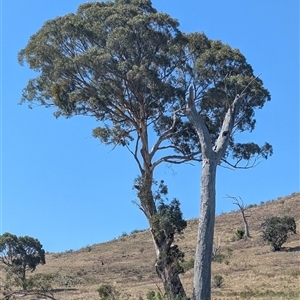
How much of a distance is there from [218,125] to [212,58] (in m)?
2.11

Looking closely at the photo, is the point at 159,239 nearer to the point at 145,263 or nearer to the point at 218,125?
the point at 218,125

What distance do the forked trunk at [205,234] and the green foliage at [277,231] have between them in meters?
29.0

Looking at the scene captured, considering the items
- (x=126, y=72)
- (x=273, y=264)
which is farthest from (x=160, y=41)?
(x=273, y=264)

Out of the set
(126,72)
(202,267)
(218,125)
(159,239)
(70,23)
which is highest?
(70,23)

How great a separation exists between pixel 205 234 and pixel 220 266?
2301cm

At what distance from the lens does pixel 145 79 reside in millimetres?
17703

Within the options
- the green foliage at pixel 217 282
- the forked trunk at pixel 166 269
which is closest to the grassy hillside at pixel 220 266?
the green foliage at pixel 217 282

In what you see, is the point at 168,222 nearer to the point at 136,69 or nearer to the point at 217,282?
the point at 136,69

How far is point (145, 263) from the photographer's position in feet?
146

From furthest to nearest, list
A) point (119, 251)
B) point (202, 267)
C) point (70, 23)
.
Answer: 1. point (119, 251)
2. point (70, 23)
3. point (202, 267)

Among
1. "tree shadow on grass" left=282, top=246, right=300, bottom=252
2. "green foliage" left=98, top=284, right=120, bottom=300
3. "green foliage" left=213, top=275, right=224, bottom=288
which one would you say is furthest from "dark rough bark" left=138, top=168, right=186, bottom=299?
"tree shadow on grass" left=282, top=246, right=300, bottom=252

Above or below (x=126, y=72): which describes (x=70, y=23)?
above

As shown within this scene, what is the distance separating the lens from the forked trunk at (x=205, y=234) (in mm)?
10961

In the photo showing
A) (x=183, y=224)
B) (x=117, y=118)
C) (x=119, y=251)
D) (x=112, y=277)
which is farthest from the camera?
(x=119, y=251)
